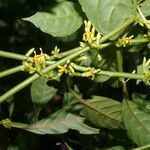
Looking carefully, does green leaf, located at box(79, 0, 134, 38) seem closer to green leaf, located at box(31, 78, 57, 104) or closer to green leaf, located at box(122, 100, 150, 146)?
green leaf, located at box(122, 100, 150, 146)

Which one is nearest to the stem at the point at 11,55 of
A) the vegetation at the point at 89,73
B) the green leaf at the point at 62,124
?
the vegetation at the point at 89,73

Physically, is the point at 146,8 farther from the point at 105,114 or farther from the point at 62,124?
the point at 62,124

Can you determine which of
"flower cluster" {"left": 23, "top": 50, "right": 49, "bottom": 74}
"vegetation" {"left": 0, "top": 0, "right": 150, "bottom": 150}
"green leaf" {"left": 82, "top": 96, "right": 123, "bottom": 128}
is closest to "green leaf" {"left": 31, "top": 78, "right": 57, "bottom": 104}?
"vegetation" {"left": 0, "top": 0, "right": 150, "bottom": 150}

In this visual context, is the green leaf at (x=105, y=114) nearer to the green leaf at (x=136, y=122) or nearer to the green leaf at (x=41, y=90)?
the green leaf at (x=136, y=122)

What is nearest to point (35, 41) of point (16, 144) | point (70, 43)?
point (16, 144)

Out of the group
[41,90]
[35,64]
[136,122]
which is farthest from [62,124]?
[35,64]

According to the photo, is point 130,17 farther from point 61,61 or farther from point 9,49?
point 9,49
